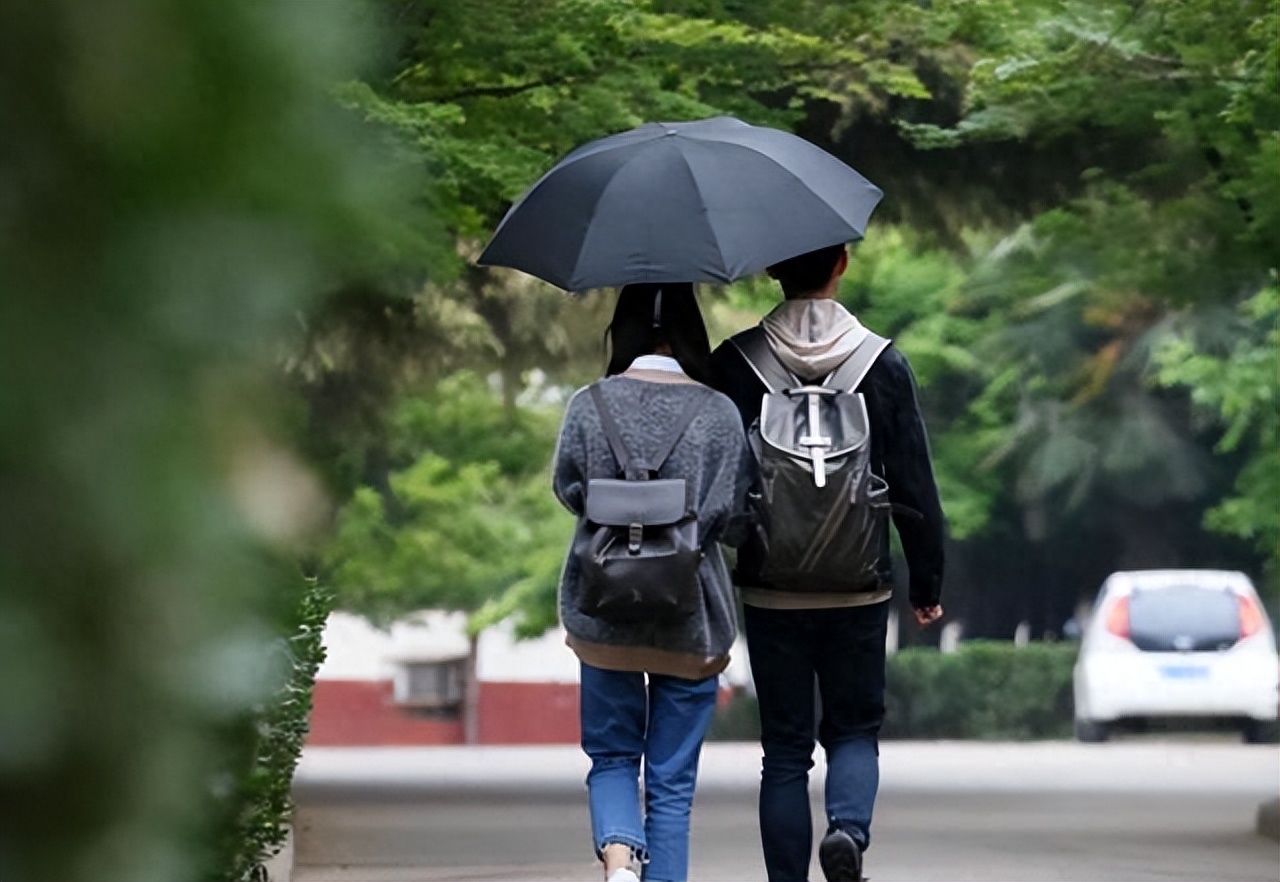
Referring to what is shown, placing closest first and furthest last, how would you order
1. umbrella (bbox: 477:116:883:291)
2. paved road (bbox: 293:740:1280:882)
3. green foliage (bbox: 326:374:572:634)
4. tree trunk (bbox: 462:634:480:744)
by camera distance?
1. umbrella (bbox: 477:116:883:291)
2. paved road (bbox: 293:740:1280:882)
3. green foliage (bbox: 326:374:572:634)
4. tree trunk (bbox: 462:634:480:744)

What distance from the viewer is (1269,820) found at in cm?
1198

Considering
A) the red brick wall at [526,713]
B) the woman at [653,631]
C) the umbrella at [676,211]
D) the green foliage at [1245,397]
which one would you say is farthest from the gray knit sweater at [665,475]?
the red brick wall at [526,713]

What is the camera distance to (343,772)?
2169 centimetres

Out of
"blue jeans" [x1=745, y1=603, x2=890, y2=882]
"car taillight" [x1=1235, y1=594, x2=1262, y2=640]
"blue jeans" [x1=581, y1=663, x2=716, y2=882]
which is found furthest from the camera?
"car taillight" [x1=1235, y1=594, x2=1262, y2=640]

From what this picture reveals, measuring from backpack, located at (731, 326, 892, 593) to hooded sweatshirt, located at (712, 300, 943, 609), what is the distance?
2.6 inches

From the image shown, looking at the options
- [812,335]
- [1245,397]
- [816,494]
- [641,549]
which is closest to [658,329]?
[812,335]

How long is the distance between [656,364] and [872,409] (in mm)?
541

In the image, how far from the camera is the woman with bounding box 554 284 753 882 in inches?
218

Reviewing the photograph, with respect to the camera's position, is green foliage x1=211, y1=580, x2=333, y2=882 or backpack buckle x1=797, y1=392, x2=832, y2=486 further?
green foliage x1=211, y1=580, x2=333, y2=882

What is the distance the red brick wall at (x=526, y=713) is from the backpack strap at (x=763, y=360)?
3897cm

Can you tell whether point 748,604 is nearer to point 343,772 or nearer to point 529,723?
point 343,772

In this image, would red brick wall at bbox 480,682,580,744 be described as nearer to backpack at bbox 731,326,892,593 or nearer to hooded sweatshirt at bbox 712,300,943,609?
hooded sweatshirt at bbox 712,300,943,609

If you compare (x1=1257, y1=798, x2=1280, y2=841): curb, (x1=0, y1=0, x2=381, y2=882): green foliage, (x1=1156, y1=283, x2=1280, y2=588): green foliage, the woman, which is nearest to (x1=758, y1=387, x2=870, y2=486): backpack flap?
the woman

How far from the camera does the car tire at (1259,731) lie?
1093 inches
